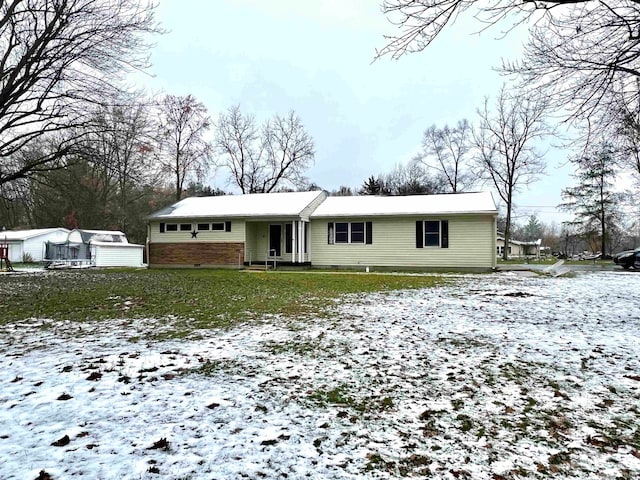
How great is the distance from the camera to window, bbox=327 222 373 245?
19.5 metres

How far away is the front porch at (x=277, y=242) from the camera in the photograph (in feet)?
65.3

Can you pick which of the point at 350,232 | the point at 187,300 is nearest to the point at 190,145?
the point at 350,232

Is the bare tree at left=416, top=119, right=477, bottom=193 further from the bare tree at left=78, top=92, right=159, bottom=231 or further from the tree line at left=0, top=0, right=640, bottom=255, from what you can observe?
the bare tree at left=78, top=92, right=159, bottom=231

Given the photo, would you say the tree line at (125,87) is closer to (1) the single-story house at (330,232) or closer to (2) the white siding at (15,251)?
(1) the single-story house at (330,232)

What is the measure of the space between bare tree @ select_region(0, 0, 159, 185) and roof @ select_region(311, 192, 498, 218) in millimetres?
10908

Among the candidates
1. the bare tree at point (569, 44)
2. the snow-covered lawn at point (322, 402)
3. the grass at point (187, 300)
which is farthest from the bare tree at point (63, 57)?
the bare tree at point (569, 44)

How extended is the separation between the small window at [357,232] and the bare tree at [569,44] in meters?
12.8

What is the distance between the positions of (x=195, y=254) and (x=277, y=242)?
4.35 meters

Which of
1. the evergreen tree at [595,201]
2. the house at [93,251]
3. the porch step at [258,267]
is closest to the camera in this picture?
the porch step at [258,267]

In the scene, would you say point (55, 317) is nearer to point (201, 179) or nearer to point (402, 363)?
point (402, 363)

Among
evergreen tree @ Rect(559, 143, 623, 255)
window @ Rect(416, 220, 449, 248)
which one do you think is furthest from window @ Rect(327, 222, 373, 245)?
evergreen tree @ Rect(559, 143, 623, 255)

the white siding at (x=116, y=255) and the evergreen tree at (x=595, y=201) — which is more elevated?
the evergreen tree at (x=595, y=201)

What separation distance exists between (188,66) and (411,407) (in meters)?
14.6

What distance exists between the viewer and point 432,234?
18.7 metres
